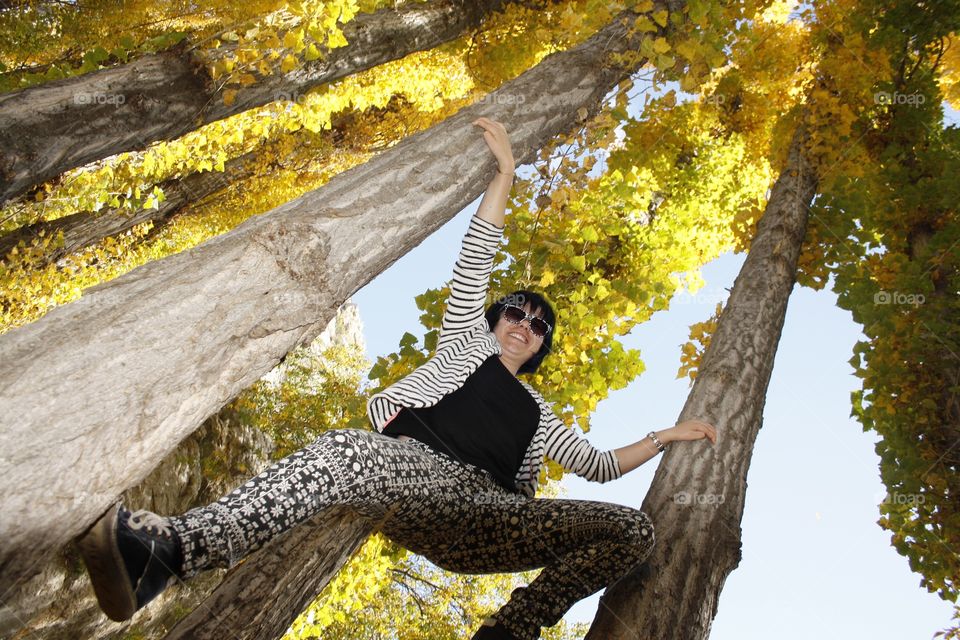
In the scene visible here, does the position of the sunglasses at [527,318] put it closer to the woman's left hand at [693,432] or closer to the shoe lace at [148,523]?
the woman's left hand at [693,432]

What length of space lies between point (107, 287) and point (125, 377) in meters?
0.31

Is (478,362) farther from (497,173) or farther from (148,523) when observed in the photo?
(148,523)

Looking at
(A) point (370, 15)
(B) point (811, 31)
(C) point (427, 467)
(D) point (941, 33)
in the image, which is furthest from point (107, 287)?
(B) point (811, 31)

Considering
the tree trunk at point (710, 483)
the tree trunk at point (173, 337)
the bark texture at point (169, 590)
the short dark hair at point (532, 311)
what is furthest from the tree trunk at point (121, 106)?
the tree trunk at point (710, 483)

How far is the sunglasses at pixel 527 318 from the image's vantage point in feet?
10.6

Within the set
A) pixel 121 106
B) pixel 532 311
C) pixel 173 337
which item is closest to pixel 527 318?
pixel 532 311

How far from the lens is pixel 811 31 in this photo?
266 inches

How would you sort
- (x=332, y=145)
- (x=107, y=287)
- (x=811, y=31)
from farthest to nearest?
(x=332, y=145), (x=811, y=31), (x=107, y=287)

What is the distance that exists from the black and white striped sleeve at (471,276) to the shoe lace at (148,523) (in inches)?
59.9

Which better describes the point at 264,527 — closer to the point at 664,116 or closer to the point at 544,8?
the point at 664,116

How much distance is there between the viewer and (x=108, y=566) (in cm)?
150

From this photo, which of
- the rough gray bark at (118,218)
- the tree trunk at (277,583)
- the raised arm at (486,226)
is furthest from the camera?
the rough gray bark at (118,218)

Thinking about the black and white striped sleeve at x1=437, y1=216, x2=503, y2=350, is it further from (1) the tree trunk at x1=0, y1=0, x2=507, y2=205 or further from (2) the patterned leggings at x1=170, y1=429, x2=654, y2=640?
(1) the tree trunk at x1=0, y1=0, x2=507, y2=205

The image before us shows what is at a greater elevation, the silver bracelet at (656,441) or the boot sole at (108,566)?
the silver bracelet at (656,441)
